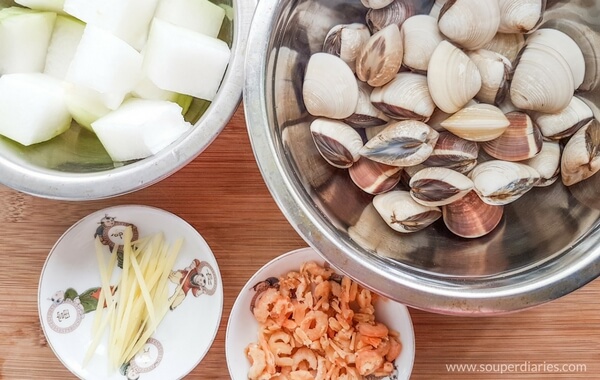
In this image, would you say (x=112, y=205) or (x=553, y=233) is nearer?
(x=553, y=233)

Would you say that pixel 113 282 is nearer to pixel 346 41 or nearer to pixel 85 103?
pixel 85 103

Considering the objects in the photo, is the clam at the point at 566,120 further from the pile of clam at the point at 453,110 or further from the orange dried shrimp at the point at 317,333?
the orange dried shrimp at the point at 317,333

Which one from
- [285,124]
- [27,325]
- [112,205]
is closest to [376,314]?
[285,124]

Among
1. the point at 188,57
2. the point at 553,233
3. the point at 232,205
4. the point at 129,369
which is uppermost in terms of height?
the point at 188,57

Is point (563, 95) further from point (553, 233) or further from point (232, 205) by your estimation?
point (232, 205)

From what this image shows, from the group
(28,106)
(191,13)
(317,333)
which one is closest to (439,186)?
(317,333)

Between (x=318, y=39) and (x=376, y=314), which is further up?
(x=318, y=39)

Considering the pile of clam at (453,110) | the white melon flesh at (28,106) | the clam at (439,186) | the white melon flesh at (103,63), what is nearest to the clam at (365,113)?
the pile of clam at (453,110)
